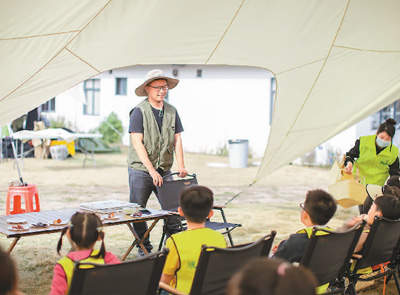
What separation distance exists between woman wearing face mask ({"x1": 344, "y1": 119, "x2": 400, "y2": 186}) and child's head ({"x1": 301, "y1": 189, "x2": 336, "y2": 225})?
8.00 feet

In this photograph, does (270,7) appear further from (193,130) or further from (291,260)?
(193,130)

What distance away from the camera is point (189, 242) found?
2.85 metres

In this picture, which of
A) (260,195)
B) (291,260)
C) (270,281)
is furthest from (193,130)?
(270,281)

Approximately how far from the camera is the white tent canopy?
13.6 ft

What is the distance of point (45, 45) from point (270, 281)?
3.35 m

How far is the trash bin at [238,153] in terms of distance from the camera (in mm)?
16328

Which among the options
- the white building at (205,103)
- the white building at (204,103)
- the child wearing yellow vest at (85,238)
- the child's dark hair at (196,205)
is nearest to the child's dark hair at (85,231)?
the child wearing yellow vest at (85,238)

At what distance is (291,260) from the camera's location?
305cm

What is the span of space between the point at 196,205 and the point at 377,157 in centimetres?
307

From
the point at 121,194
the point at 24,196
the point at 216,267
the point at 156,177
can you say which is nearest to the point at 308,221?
the point at 216,267

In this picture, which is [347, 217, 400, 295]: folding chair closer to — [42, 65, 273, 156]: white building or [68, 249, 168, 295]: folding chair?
[68, 249, 168, 295]: folding chair

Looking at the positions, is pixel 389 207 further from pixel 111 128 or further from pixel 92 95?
pixel 92 95

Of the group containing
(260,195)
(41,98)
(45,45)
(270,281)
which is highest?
(45,45)

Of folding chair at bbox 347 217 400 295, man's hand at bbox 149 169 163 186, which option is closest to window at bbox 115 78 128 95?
man's hand at bbox 149 169 163 186
